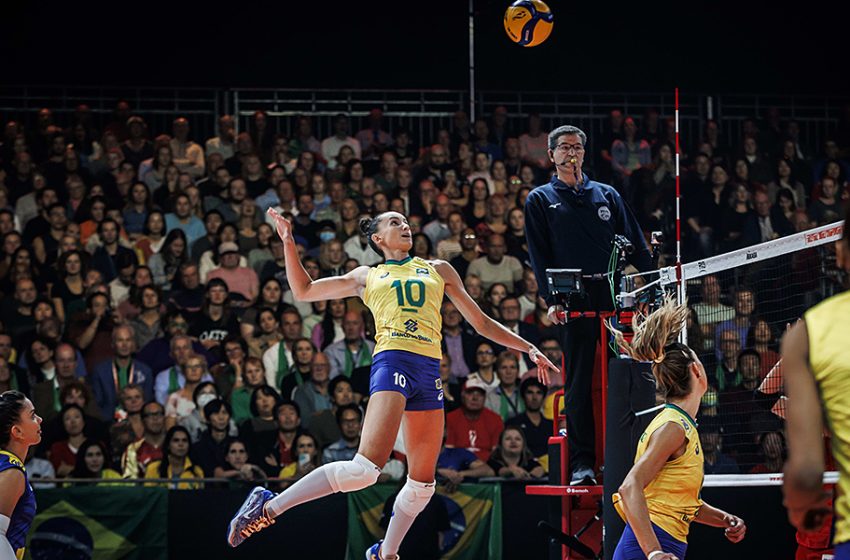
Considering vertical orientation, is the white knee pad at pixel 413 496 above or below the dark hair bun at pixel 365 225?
below

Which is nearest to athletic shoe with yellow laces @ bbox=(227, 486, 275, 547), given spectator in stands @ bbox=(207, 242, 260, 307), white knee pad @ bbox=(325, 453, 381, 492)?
white knee pad @ bbox=(325, 453, 381, 492)

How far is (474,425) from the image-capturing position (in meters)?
11.3

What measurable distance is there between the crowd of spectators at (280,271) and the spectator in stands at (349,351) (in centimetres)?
2

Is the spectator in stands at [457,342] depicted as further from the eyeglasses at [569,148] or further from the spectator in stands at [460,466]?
the eyeglasses at [569,148]

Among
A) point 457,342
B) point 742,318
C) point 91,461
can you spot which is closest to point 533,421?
point 457,342

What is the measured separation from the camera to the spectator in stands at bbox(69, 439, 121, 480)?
11.0 meters

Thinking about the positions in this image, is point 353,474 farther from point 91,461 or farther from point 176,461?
point 91,461

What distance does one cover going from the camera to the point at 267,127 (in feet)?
48.9

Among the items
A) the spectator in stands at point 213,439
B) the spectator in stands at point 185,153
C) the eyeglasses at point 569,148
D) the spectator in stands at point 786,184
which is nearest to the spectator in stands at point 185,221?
the spectator in stands at point 185,153

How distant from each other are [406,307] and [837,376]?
175 inches

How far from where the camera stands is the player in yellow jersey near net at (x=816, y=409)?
2957 mm

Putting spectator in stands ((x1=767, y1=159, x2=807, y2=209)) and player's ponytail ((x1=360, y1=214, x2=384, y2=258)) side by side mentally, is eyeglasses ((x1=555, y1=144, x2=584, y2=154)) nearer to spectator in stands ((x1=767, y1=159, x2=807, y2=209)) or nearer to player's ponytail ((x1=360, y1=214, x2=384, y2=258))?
player's ponytail ((x1=360, y1=214, x2=384, y2=258))

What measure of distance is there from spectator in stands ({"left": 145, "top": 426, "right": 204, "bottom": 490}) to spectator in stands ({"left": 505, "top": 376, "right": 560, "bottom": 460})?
10.4 feet

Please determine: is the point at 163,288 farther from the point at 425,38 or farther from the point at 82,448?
the point at 425,38
